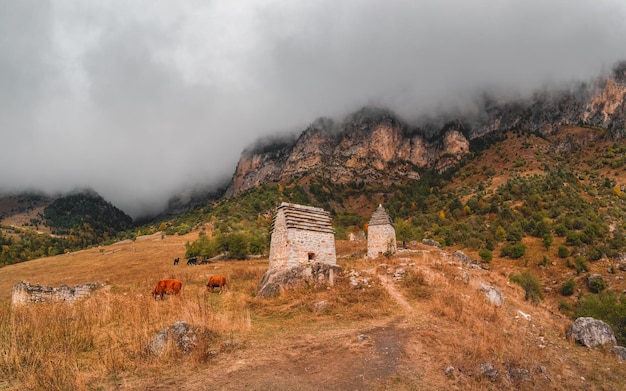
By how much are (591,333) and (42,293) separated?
82.0 ft

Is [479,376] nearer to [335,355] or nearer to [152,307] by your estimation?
[335,355]

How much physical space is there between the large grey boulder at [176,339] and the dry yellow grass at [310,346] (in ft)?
0.74

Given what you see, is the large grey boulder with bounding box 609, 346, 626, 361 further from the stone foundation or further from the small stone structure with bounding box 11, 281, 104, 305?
the small stone structure with bounding box 11, 281, 104, 305

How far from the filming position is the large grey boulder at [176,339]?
830 cm

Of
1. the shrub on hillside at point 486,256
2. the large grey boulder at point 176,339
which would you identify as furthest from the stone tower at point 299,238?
the shrub on hillside at point 486,256

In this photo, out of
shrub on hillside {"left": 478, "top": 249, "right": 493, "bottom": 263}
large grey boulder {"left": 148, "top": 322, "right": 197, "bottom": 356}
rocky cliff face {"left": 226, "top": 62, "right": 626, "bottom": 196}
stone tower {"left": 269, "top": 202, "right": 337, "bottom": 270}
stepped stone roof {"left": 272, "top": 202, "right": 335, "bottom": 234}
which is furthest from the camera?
rocky cliff face {"left": 226, "top": 62, "right": 626, "bottom": 196}

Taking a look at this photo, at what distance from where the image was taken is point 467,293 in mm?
16719

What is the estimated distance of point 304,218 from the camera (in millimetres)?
22109

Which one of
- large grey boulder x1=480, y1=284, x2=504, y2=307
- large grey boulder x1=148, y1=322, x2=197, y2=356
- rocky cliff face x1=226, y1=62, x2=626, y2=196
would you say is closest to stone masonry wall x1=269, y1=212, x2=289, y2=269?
large grey boulder x1=480, y1=284, x2=504, y2=307

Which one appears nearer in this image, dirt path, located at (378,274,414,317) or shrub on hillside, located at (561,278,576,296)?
dirt path, located at (378,274,414,317)

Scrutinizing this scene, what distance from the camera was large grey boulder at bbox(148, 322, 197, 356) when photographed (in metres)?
8.30

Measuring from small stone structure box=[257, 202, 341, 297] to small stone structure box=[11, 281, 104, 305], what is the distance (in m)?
9.72

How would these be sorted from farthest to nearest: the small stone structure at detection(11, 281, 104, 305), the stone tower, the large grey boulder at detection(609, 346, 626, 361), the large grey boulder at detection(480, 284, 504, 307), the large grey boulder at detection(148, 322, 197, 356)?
the stone tower
the large grey boulder at detection(480, 284, 504, 307)
the small stone structure at detection(11, 281, 104, 305)
the large grey boulder at detection(609, 346, 626, 361)
the large grey boulder at detection(148, 322, 197, 356)

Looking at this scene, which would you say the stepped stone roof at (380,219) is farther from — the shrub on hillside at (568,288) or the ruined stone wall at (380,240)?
the shrub on hillside at (568,288)
